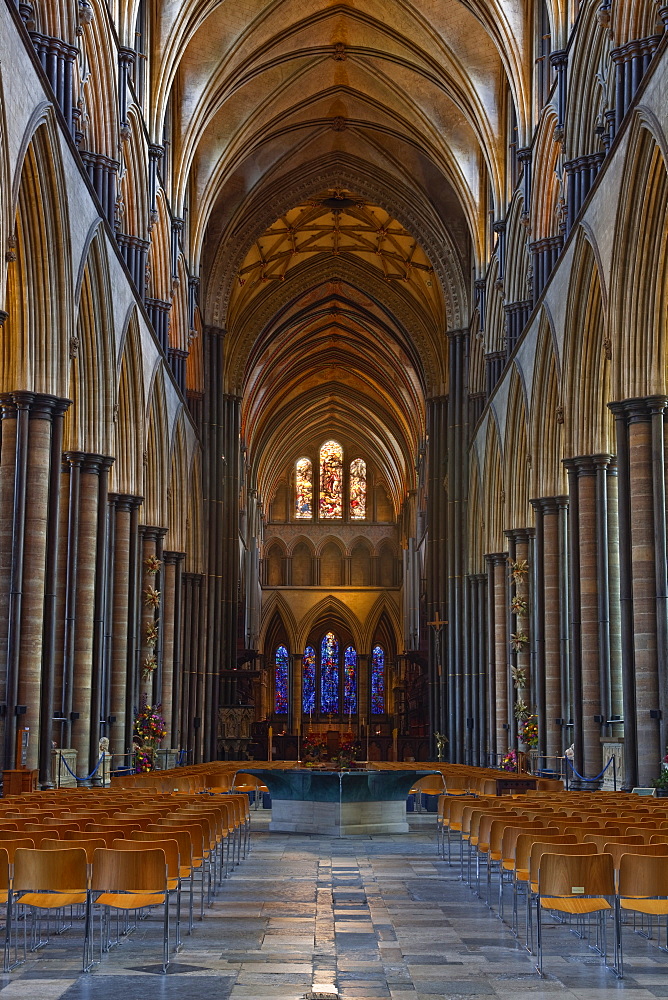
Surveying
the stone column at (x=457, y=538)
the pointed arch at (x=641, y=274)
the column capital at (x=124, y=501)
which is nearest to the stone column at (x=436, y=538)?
the stone column at (x=457, y=538)

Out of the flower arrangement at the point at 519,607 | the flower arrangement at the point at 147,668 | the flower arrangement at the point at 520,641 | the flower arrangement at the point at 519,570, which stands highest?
the flower arrangement at the point at 519,570

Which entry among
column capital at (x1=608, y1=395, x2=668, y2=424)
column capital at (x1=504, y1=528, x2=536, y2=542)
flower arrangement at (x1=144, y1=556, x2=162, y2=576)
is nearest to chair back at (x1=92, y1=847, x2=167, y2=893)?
column capital at (x1=608, y1=395, x2=668, y2=424)

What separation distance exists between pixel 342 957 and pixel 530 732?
19120 mm

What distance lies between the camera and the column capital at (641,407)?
17438mm

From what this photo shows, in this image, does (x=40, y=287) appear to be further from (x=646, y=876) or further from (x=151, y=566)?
(x=646, y=876)

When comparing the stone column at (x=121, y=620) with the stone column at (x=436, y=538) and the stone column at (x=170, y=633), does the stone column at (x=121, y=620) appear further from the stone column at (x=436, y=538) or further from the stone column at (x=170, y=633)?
the stone column at (x=436, y=538)

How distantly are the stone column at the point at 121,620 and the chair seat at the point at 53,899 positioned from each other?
16743 mm

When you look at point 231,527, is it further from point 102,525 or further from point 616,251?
point 616,251

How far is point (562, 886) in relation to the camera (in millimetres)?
7078

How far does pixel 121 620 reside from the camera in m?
24.2

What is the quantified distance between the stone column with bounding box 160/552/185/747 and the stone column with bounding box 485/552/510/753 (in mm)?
8605

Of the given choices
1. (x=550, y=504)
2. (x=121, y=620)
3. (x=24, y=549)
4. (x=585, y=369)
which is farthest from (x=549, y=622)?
(x=24, y=549)

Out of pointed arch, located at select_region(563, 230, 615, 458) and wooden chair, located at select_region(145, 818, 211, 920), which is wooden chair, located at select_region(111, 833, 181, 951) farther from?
pointed arch, located at select_region(563, 230, 615, 458)

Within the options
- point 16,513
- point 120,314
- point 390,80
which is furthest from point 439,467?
point 16,513
